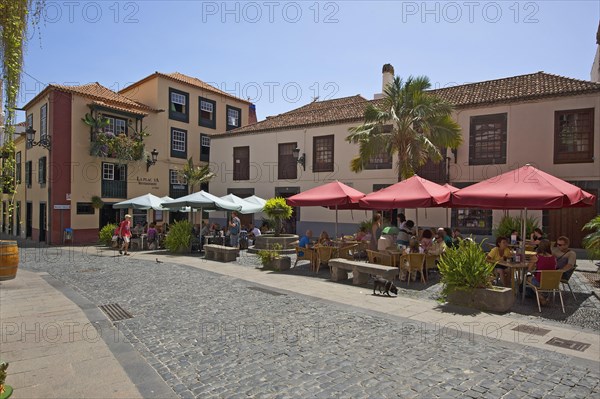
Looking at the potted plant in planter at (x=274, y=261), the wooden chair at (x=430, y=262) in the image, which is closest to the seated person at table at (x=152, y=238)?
the potted plant in planter at (x=274, y=261)

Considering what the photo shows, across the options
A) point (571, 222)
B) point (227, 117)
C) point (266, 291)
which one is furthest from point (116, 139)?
point (571, 222)

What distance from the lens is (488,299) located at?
7008 millimetres

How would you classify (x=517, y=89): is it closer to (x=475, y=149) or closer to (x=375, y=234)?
(x=475, y=149)

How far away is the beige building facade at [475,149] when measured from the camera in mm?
15680

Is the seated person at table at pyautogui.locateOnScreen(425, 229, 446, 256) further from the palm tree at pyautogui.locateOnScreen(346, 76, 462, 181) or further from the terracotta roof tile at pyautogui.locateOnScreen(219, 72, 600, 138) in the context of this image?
the terracotta roof tile at pyautogui.locateOnScreen(219, 72, 600, 138)

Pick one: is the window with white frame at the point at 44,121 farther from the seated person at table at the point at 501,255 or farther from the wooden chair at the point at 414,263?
the seated person at table at the point at 501,255

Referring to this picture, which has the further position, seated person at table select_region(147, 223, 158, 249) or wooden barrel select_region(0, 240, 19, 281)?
seated person at table select_region(147, 223, 158, 249)

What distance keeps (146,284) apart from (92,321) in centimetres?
311

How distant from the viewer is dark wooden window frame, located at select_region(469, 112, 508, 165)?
17.5 m

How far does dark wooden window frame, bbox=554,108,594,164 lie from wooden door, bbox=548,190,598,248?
139 cm

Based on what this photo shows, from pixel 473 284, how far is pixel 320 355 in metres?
3.75

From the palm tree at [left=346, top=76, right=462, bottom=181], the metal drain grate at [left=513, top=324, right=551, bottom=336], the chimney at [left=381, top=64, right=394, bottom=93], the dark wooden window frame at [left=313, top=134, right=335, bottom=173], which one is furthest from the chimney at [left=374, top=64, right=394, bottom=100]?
the metal drain grate at [left=513, top=324, right=551, bottom=336]

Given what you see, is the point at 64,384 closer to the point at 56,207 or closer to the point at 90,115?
the point at 56,207

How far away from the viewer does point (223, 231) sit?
17.2m
